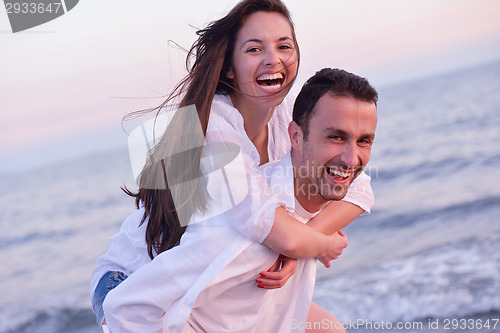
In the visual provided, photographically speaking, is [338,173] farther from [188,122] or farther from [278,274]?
[188,122]

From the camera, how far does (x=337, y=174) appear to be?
266 centimetres

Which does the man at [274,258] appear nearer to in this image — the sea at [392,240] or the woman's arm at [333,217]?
the woman's arm at [333,217]

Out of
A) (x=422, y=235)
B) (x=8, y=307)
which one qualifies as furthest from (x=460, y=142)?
(x=8, y=307)

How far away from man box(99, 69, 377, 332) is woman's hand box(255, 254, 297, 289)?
43 mm

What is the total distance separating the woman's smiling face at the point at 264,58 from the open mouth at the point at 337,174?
0.60 meters

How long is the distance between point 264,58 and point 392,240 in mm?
6797

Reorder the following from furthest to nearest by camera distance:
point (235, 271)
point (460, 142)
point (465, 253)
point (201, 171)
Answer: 1. point (460, 142)
2. point (465, 253)
3. point (201, 171)
4. point (235, 271)

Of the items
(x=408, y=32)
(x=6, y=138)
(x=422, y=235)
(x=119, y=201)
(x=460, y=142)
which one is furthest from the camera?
(x=408, y=32)

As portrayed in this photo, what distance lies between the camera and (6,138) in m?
18.5

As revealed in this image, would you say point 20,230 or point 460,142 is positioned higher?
point 460,142

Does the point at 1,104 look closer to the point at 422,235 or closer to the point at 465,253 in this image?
the point at 422,235

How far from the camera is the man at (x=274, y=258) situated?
2.53 metres

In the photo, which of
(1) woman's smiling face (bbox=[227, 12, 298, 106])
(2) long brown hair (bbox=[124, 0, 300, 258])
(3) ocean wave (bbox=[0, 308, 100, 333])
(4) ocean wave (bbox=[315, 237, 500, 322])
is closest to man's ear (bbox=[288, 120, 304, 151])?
(1) woman's smiling face (bbox=[227, 12, 298, 106])

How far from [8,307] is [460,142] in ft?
39.3
